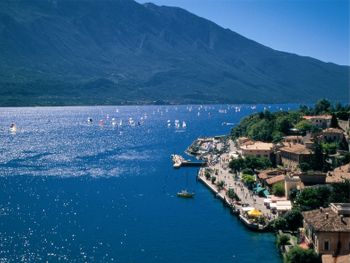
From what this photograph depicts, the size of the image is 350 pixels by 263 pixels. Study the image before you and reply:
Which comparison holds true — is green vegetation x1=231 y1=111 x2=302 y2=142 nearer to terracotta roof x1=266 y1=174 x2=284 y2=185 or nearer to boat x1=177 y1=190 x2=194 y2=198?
terracotta roof x1=266 y1=174 x2=284 y2=185

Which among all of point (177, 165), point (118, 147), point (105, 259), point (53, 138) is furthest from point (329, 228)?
point (53, 138)

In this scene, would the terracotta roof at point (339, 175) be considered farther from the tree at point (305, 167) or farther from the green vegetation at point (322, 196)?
the green vegetation at point (322, 196)

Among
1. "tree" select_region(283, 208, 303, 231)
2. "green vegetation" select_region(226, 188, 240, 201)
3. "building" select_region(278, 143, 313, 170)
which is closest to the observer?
"tree" select_region(283, 208, 303, 231)

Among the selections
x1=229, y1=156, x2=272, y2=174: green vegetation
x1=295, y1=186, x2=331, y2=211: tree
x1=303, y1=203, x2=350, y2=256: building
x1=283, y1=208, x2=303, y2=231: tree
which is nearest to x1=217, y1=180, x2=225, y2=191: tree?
x1=229, y1=156, x2=272, y2=174: green vegetation

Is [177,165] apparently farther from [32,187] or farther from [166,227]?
[166,227]

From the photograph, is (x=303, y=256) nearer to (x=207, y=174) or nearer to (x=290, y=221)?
(x=290, y=221)

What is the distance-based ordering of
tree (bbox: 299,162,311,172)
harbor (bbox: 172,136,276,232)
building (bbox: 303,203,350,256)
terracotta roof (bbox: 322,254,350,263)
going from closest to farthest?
terracotta roof (bbox: 322,254,350,263), building (bbox: 303,203,350,256), harbor (bbox: 172,136,276,232), tree (bbox: 299,162,311,172)
